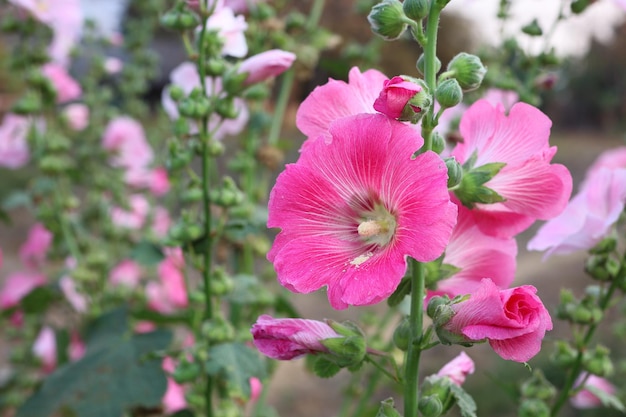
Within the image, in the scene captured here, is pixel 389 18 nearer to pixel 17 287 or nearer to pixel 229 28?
pixel 229 28

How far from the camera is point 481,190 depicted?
0.49 m

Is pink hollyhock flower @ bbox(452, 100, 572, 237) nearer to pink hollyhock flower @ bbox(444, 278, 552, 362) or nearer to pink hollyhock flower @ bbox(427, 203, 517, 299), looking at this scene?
pink hollyhock flower @ bbox(427, 203, 517, 299)

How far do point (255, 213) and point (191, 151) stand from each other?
286 mm

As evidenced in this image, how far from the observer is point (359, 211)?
0.50m

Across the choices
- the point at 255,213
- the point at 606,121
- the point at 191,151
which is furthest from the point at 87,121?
the point at 606,121

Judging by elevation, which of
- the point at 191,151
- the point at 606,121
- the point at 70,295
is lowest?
the point at 606,121

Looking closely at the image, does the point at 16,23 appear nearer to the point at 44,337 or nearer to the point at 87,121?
the point at 87,121

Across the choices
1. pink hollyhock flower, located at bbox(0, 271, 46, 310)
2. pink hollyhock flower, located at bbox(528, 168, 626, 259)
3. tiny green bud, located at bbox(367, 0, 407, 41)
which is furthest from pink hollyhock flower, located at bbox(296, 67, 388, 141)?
pink hollyhock flower, located at bbox(0, 271, 46, 310)

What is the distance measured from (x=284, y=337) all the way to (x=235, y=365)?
29 centimetres

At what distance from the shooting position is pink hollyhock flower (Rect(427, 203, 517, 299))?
54 cm

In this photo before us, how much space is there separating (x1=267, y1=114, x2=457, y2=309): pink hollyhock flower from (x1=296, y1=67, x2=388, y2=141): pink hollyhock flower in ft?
0.15

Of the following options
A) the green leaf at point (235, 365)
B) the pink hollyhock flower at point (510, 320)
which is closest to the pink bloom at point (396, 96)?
the pink hollyhock flower at point (510, 320)

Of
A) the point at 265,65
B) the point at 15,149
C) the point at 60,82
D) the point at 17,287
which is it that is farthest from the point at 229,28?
the point at 17,287

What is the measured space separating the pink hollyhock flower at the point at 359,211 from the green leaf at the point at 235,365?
0.95ft
